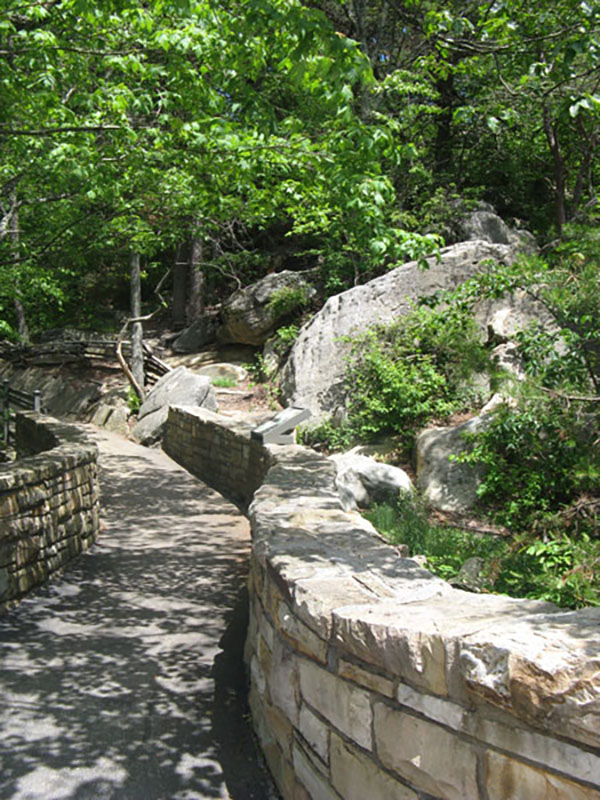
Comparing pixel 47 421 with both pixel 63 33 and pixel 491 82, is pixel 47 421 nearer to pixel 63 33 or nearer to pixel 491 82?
pixel 63 33

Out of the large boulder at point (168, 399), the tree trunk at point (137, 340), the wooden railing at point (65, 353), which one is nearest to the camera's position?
the large boulder at point (168, 399)

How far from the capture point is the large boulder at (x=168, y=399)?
44.2ft

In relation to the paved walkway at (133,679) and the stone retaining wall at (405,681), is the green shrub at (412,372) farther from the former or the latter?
the stone retaining wall at (405,681)

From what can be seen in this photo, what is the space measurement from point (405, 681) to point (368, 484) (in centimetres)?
515

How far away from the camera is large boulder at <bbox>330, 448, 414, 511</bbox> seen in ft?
23.4

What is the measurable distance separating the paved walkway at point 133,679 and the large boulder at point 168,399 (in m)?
6.08

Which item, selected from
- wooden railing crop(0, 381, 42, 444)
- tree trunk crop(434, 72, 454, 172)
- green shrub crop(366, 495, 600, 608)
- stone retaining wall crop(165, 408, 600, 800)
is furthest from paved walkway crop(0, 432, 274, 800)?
tree trunk crop(434, 72, 454, 172)

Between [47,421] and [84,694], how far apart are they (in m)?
6.51

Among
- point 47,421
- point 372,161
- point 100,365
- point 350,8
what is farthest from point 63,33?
point 100,365

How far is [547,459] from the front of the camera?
6.43 metres

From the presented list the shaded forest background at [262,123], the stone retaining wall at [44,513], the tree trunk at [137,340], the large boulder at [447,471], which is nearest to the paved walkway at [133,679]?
the stone retaining wall at [44,513]

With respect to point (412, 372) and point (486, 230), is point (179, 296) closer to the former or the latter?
point (486, 230)

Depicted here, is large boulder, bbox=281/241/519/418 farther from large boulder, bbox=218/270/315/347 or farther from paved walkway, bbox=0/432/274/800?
paved walkway, bbox=0/432/274/800

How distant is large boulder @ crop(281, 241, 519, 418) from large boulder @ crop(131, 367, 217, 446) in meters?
2.80
